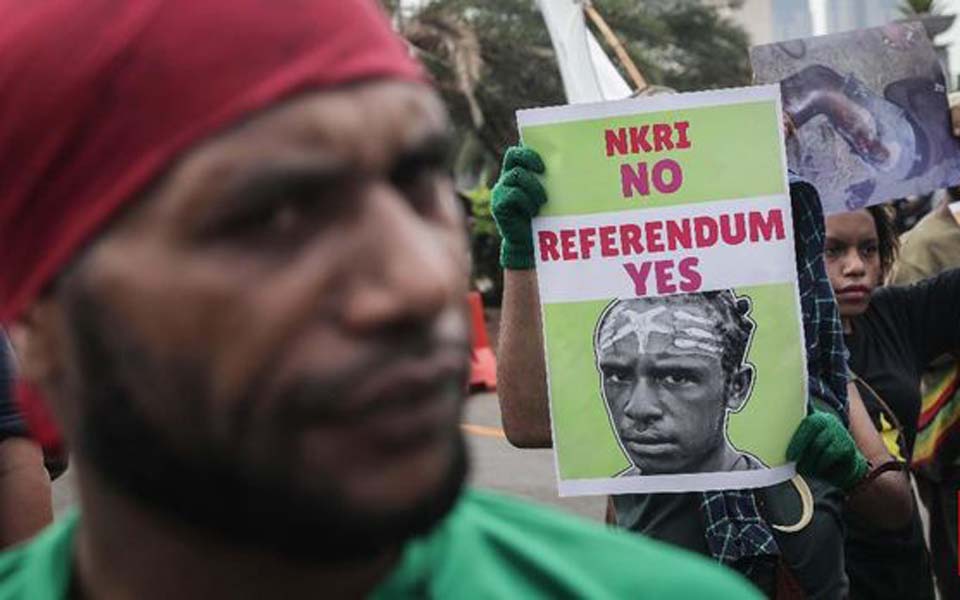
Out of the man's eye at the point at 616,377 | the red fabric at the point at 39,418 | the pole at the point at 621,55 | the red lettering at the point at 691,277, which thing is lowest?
the man's eye at the point at 616,377

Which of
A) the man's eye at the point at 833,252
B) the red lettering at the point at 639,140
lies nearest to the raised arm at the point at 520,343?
the red lettering at the point at 639,140

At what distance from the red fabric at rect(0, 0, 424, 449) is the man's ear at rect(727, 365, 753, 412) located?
1.76 metres

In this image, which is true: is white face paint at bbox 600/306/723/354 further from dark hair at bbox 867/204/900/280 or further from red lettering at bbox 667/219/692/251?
dark hair at bbox 867/204/900/280

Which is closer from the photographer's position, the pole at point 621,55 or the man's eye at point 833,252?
the pole at point 621,55

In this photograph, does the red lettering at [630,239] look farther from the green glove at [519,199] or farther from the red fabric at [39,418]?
the red fabric at [39,418]

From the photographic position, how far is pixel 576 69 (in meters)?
4.29

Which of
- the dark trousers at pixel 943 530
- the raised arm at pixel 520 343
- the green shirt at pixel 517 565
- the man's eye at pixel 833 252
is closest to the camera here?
the green shirt at pixel 517 565

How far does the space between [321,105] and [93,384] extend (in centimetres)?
31

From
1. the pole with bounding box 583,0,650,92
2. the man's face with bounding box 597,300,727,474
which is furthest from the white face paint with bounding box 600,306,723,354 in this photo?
the pole with bounding box 583,0,650,92

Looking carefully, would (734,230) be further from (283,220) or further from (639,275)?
(283,220)

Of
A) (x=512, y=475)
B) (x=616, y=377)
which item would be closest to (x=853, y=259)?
(x=616, y=377)

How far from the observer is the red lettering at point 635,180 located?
336 cm

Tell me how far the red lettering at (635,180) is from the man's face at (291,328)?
180 centimetres

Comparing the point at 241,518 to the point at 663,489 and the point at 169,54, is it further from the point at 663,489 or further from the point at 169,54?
the point at 663,489
